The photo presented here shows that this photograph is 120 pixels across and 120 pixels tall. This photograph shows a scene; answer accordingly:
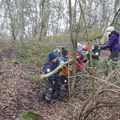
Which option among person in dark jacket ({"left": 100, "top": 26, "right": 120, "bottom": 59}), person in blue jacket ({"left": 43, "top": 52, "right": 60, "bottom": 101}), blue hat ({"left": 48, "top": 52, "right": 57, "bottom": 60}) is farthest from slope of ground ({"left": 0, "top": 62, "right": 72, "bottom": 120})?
person in dark jacket ({"left": 100, "top": 26, "right": 120, "bottom": 59})

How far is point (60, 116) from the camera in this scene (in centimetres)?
782

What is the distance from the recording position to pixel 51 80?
29.4 feet

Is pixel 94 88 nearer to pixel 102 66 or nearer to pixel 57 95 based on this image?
pixel 102 66

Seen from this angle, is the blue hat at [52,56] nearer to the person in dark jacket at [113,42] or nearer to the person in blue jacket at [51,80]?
the person in blue jacket at [51,80]

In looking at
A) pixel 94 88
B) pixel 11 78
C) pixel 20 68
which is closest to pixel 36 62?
pixel 20 68

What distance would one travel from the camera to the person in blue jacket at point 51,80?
28.8 feet

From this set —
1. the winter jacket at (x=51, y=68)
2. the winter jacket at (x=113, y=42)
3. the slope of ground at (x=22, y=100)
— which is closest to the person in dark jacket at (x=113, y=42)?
the winter jacket at (x=113, y=42)

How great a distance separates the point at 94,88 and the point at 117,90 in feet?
2.80

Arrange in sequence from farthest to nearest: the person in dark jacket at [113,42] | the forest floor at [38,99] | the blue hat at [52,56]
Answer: the person in dark jacket at [113,42], the blue hat at [52,56], the forest floor at [38,99]

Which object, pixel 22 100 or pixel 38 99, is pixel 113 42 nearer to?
pixel 38 99

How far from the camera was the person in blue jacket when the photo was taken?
8773 mm

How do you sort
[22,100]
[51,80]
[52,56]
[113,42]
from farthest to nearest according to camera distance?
[113,42], [51,80], [52,56], [22,100]

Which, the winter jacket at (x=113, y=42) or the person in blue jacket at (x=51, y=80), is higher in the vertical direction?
the winter jacket at (x=113, y=42)

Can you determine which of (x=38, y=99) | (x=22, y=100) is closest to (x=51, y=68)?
(x=38, y=99)
